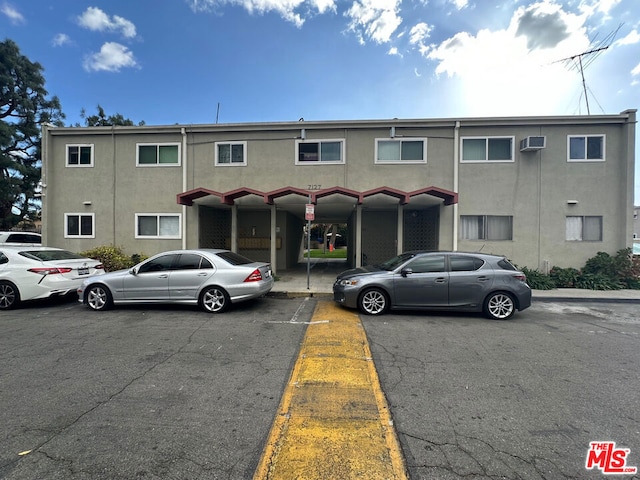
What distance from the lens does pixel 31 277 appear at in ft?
23.0

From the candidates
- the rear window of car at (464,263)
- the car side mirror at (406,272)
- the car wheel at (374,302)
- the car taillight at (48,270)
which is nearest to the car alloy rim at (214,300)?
the car wheel at (374,302)

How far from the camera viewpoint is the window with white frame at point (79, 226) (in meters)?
12.5

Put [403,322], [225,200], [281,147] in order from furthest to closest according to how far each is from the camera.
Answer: [281,147] → [225,200] → [403,322]

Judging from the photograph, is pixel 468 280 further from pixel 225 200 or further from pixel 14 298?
pixel 14 298

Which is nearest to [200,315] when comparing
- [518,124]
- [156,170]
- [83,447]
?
[83,447]

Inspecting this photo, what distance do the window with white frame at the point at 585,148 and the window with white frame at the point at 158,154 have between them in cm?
1510

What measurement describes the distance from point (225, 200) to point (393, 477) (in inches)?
401

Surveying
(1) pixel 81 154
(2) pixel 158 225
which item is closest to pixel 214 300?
(2) pixel 158 225

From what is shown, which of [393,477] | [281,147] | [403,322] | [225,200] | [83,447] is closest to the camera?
[393,477]

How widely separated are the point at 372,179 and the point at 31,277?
34.0 feet

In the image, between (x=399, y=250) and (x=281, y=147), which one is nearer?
(x=399, y=250)

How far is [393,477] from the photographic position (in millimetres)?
2152

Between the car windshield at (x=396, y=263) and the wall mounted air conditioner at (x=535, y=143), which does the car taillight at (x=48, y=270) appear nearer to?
the car windshield at (x=396, y=263)

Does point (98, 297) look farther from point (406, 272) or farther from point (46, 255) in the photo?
point (406, 272)
